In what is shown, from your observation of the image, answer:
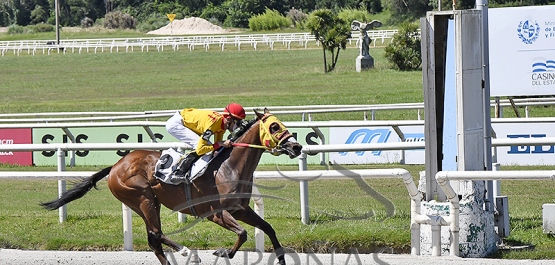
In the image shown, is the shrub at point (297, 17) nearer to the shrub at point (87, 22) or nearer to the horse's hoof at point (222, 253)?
the shrub at point (87, 22)

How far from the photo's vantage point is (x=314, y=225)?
26.0ft

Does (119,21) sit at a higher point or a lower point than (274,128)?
higher

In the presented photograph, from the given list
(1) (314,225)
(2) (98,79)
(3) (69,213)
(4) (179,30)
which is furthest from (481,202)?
(4) (179,30)

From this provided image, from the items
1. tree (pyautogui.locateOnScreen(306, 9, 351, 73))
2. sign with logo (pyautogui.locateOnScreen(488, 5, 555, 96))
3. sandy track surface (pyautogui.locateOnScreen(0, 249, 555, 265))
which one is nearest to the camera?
sandy track surface (pyautogui.locateOnScreen(0, 249, 555, 265))

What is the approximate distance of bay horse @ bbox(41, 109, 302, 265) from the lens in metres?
6.76

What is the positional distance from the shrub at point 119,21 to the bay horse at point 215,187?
A: 64.5m

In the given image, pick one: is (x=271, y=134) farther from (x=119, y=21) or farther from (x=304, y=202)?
(x=119, y=21)

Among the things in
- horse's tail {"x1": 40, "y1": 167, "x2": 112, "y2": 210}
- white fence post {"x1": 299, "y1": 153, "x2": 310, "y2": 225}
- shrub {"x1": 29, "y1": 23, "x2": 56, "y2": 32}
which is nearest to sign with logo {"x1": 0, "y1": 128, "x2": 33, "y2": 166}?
horse's tail {"x1": 40, "y1": 167, "x2": 112, "y2": 210}

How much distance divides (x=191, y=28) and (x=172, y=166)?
57.7m

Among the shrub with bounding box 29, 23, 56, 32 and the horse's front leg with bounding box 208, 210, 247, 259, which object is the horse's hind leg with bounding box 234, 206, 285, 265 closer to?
the horse's front leg with bounding box 208, 210, 247, 259

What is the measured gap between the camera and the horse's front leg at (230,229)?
6680mm

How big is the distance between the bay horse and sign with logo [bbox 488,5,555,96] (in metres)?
6.69

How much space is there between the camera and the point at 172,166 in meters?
7.05

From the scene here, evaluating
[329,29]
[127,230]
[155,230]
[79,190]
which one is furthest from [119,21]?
[155,230]
